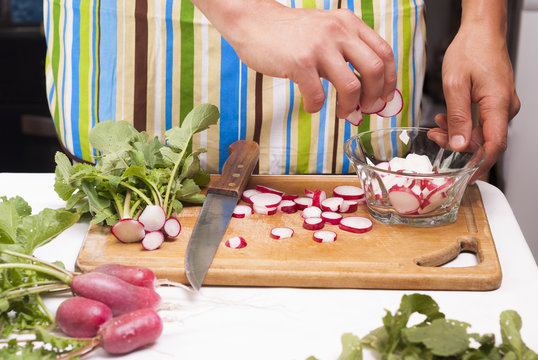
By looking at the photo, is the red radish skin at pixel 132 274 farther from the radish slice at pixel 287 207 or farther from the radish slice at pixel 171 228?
the radish slice at pixel 287 207

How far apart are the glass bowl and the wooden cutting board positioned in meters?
0.03

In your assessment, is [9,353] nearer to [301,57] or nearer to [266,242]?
[266,242]

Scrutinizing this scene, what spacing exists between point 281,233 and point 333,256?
0.44 feet

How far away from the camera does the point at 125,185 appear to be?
1329mm

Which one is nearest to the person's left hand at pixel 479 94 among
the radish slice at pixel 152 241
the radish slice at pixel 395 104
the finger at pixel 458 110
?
the finger at pixel 458 110

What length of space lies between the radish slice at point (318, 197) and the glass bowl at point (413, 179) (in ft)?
0.33

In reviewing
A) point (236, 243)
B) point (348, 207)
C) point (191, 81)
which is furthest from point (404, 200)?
point (191, 81)

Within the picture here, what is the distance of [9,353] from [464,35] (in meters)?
1.22

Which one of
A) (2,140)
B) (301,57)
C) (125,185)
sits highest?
(301,57)

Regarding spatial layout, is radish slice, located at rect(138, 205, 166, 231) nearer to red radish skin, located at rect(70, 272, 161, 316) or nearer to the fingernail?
red radish skin, located at rect(70, 272, 161, 316)

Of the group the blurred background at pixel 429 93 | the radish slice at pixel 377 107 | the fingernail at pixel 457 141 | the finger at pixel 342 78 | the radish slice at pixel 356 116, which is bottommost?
the blurred background at pixel 429 93

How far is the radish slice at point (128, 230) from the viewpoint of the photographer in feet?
3.99

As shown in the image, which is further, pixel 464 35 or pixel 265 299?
pixel 464 35

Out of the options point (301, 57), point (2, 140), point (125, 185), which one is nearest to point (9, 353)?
point (125, 185)
